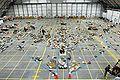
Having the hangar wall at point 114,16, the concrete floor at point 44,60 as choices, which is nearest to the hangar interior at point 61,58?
the concrete floor at point 44,60

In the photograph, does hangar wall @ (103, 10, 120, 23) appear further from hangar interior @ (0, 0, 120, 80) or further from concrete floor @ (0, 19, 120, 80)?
concrete floor @ (0, 19, 120, 80)

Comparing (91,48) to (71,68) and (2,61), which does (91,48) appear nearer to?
(71,68)

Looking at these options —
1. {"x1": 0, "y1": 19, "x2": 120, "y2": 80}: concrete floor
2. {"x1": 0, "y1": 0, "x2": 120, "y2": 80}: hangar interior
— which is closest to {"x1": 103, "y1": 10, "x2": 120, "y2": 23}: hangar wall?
{"x1": 0, "y1": 0, "x2": 120, "y2": 80}: hangar interior

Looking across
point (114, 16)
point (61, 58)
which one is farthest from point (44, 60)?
point (114, 16)

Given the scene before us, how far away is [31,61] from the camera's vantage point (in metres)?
18.8

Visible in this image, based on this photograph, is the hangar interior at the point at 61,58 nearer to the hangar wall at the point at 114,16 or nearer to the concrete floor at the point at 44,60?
the concrete floor at the point at 44,60

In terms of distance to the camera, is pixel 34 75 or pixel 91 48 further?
pixel 91 48

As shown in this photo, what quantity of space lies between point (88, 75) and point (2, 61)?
1135 centimetres

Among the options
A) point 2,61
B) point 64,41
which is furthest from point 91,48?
Answer: point 2,61

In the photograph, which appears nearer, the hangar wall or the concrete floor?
the concrete floor

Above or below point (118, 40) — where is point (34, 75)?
below

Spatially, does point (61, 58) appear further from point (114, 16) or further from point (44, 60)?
point (114, 16)

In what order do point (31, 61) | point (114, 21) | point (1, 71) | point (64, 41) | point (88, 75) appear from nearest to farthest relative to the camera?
point (88, 75)
point (1, 71)
point (31, 61)
point (64, 41)
point (114, 21)

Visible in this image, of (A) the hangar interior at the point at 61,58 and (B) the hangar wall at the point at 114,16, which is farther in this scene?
(B) the hangar wall at the point at 114,16
